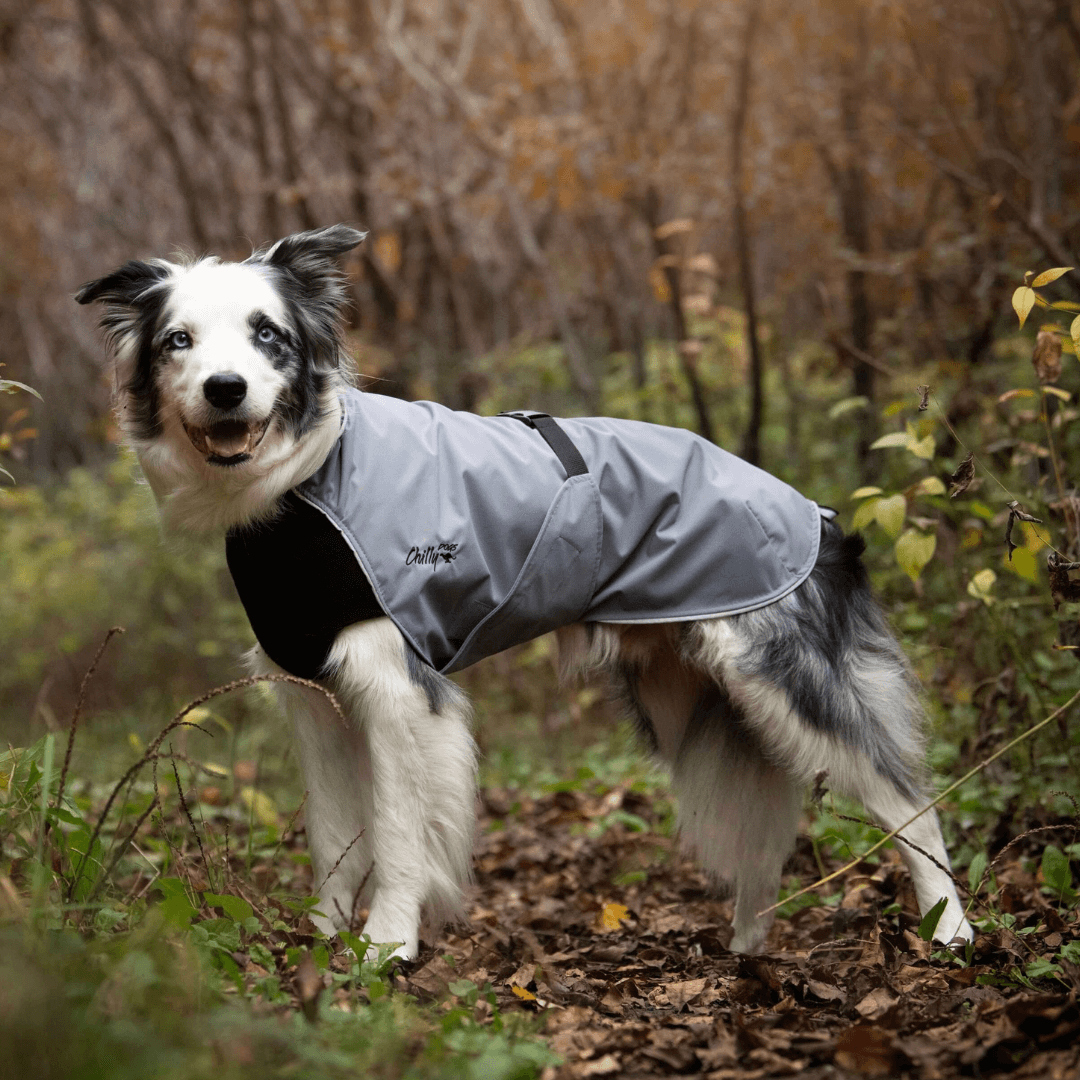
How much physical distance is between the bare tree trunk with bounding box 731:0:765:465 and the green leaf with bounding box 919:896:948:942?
11.6 ft

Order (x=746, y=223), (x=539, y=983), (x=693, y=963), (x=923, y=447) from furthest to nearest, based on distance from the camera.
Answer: (x=746, y=223), (x=923, y=447), (x=693, y=963), (x=539, y=983)

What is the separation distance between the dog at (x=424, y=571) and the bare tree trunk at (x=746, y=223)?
2.91 m

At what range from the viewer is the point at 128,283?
3.27 metres

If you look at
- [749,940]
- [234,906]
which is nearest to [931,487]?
[749,940]

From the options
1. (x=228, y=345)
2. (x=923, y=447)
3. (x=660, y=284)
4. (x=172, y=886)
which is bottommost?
(x=172, y=886)

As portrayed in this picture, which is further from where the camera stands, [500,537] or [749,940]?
[749,940]

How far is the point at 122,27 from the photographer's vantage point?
429 inches

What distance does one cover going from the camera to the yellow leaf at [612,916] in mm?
3547

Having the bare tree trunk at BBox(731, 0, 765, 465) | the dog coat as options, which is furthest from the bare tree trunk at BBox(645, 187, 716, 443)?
the dog coat

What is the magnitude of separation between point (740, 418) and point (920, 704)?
4.38 metres

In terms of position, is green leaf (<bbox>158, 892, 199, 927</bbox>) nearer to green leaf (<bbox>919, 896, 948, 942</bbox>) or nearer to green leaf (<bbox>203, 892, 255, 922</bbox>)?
green leaf (<bbox>203, 892, 255, 922</bbox>)

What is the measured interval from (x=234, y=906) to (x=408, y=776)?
677 millimetres

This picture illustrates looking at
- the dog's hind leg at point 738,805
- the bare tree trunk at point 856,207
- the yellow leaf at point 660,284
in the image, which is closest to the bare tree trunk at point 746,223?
the bare tree trunk at point 856,207

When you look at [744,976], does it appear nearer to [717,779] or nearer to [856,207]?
[717,779]
